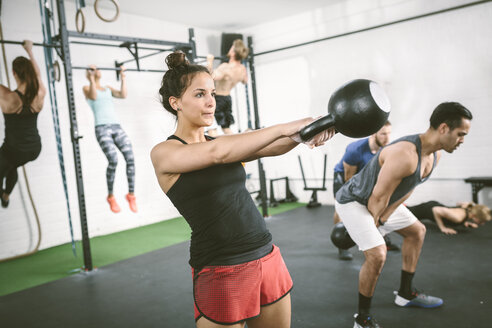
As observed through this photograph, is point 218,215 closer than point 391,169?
Yes

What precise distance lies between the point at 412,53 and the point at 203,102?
16.9 feet

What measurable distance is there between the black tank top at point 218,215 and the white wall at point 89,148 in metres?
4.31

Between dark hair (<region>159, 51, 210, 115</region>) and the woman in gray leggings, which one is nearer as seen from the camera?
dark hair (<region>159, 51, 210, 115</region>)

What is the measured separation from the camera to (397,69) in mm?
5695

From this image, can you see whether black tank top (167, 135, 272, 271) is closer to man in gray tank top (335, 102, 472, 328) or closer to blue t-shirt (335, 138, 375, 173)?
man in gray tank top (335, 102, 472, 328)

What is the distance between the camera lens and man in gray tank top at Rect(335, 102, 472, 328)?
2168 mm

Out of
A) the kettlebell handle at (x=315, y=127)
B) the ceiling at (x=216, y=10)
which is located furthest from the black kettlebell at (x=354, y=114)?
the ceiling at (x=216, y=10)

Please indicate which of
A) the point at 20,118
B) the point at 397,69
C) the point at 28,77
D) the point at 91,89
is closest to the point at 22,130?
the point at 20,118

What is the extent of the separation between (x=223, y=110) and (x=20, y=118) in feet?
7.88

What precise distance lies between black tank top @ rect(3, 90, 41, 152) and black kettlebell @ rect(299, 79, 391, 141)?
3869mm

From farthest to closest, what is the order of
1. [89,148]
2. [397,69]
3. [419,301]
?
[397,69]
[89,148]
[419,301]

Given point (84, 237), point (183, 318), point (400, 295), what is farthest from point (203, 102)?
point (84, 237)

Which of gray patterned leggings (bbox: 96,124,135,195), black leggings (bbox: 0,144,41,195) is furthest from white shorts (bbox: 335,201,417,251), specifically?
black leggings (bbox: 0,144,41,195)

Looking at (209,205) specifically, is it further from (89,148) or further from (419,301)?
(89,148)
